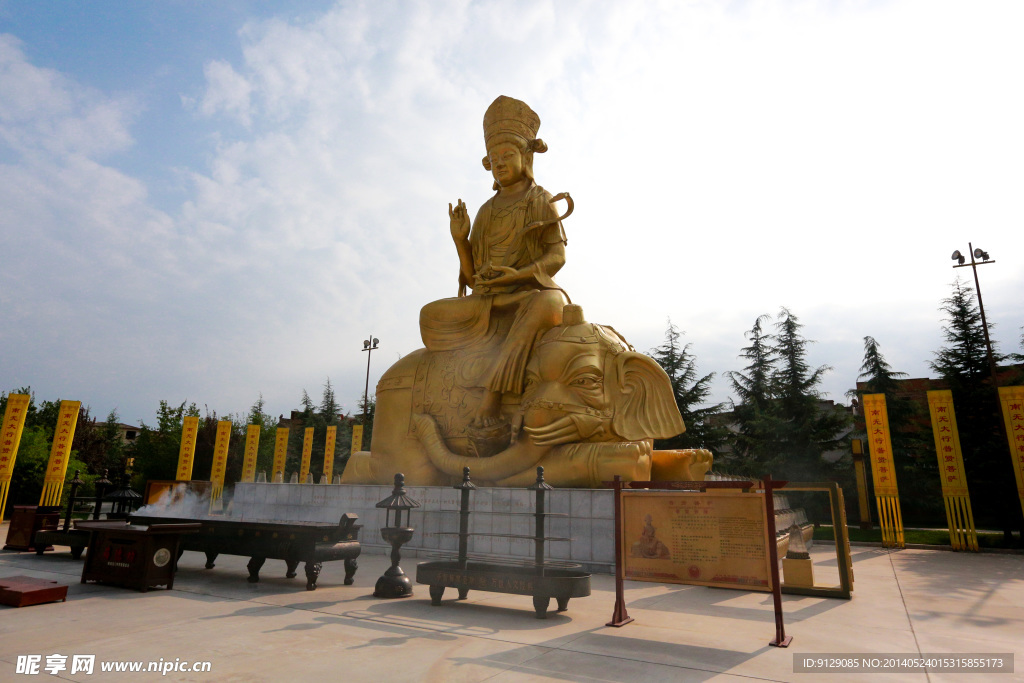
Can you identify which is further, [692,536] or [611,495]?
[611,495]

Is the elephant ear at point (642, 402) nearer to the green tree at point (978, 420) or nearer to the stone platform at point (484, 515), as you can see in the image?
the stone platform at point (484, 515)

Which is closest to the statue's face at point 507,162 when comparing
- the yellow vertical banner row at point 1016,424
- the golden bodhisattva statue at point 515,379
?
the golden bodhisattva statue at point 515,379

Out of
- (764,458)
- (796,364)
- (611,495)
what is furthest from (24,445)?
(796,364)

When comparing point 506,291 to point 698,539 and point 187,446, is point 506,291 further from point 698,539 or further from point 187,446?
point 187,446

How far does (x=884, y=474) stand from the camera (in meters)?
10.1

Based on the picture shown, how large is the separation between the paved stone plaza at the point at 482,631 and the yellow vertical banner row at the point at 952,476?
408 centimetres

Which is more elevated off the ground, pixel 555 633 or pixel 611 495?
pixel 611 495

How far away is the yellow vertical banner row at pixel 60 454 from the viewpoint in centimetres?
1067

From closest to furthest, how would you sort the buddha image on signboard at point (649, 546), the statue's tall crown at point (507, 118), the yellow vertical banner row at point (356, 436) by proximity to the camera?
the buddha image on signboard at point (649, 546), the statue's tall crown at point (507, 118), the yellow vertical banner row at point (356, 436)

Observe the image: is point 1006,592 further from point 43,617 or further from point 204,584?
point 43,617

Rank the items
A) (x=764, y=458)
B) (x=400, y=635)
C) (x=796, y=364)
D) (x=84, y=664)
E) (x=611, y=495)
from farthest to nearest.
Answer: (x=796, y=364), (x=764, y=458), (x=611, y=495), (x=400, y=635), (x=84, y=664)

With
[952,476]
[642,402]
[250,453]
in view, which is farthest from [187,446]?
[952,476]

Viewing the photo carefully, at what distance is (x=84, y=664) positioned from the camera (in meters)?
2.81

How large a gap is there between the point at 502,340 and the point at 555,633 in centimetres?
490
